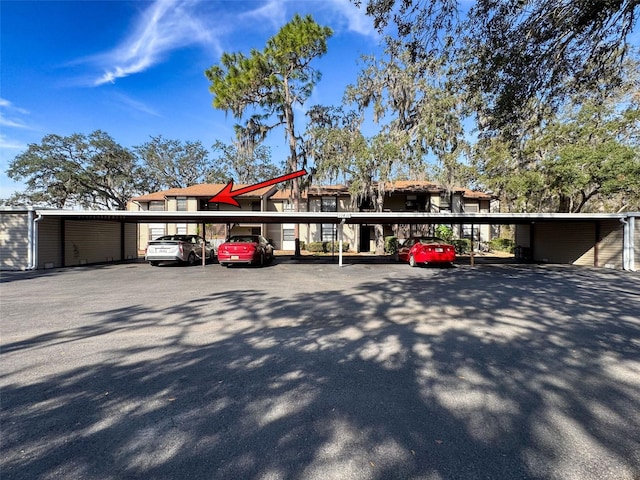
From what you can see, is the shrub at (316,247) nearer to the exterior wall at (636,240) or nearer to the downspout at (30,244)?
the downspout at (30,244)

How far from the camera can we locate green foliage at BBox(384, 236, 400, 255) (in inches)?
924

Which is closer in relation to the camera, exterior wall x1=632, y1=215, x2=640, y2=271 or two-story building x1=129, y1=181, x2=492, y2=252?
exterior wall x1=632, y1=215, x2=640, y2=271

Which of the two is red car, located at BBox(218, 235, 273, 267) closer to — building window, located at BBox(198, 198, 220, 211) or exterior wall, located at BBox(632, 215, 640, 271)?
building window, located at BBox(198, 198, 220, 211)

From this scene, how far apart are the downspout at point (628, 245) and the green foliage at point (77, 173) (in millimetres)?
38556

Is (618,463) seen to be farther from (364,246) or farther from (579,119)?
(364,246)

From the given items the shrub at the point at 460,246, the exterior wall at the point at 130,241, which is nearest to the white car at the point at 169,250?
the exterior wall at the point at 130,241

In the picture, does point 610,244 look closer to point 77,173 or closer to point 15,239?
point 15,239

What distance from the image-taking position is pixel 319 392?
315 cm

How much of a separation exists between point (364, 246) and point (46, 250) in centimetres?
1989

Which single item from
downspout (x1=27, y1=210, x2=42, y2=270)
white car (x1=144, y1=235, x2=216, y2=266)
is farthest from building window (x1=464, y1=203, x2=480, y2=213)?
downspout (x1=27, y1=210, x2=42, y2=270)

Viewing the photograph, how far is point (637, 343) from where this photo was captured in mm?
4582

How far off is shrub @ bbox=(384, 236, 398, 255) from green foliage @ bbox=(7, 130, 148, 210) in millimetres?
26873

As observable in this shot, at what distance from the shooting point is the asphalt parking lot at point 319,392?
2.21 metres

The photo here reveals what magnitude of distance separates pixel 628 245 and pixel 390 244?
12.8m
